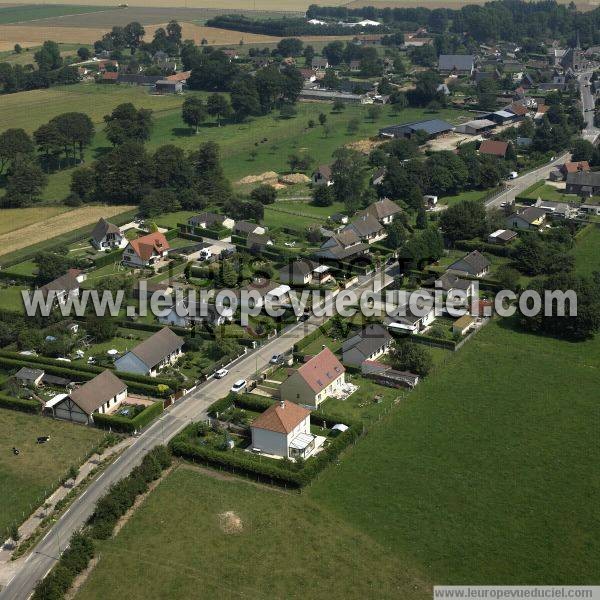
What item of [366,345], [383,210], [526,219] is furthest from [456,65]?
[366,345]

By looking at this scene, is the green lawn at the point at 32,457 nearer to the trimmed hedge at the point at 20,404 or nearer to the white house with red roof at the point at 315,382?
the trimmed hedge at the point at 20,404

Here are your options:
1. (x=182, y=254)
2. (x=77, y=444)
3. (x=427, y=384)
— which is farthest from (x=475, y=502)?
(x=182, y=254)

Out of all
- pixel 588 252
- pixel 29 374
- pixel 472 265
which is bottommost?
pixel 588 252

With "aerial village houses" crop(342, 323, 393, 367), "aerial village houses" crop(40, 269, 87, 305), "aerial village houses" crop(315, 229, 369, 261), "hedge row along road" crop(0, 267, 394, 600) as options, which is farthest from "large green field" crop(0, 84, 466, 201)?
"aerial village houses" crop(342, 323, 393, 367)

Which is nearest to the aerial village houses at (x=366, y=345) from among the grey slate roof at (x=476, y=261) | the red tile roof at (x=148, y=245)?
the grey slate roof at (x=476, y=261)

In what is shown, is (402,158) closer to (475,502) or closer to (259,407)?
(259,407)

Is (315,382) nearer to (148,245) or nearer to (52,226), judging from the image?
(148,245)
